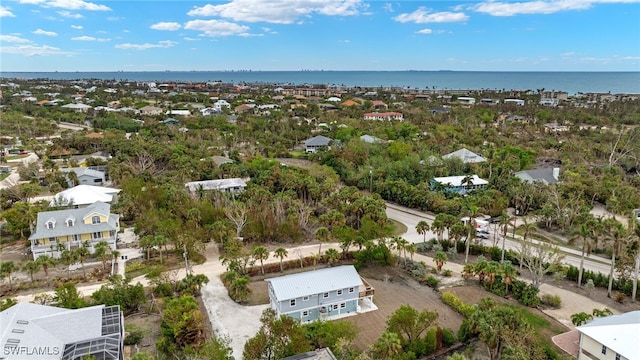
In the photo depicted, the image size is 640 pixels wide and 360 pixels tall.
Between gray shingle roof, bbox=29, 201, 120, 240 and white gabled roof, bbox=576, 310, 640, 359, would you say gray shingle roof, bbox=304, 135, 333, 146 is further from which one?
white gabled roof, bbox=576, 310, 640, 359

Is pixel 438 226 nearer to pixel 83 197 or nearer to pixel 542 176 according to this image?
pixel 542 176

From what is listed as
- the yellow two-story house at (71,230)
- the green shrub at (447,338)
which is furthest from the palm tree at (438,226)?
the yellow two-story house at (71,230)

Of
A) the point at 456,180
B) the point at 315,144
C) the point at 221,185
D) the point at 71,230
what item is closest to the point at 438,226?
the point at 456,180

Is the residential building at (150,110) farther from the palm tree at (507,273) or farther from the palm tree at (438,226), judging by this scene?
the palm tree at (507,273)

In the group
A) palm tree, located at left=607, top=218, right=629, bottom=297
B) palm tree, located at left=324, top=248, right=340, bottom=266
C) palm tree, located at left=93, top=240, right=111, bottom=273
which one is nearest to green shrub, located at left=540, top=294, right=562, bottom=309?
palm tree, located at left=607, top=218, right=629, bottom=297

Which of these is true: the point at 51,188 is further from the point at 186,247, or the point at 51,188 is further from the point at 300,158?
the point at 300,158

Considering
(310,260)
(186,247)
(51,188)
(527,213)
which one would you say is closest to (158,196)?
(186,247)
